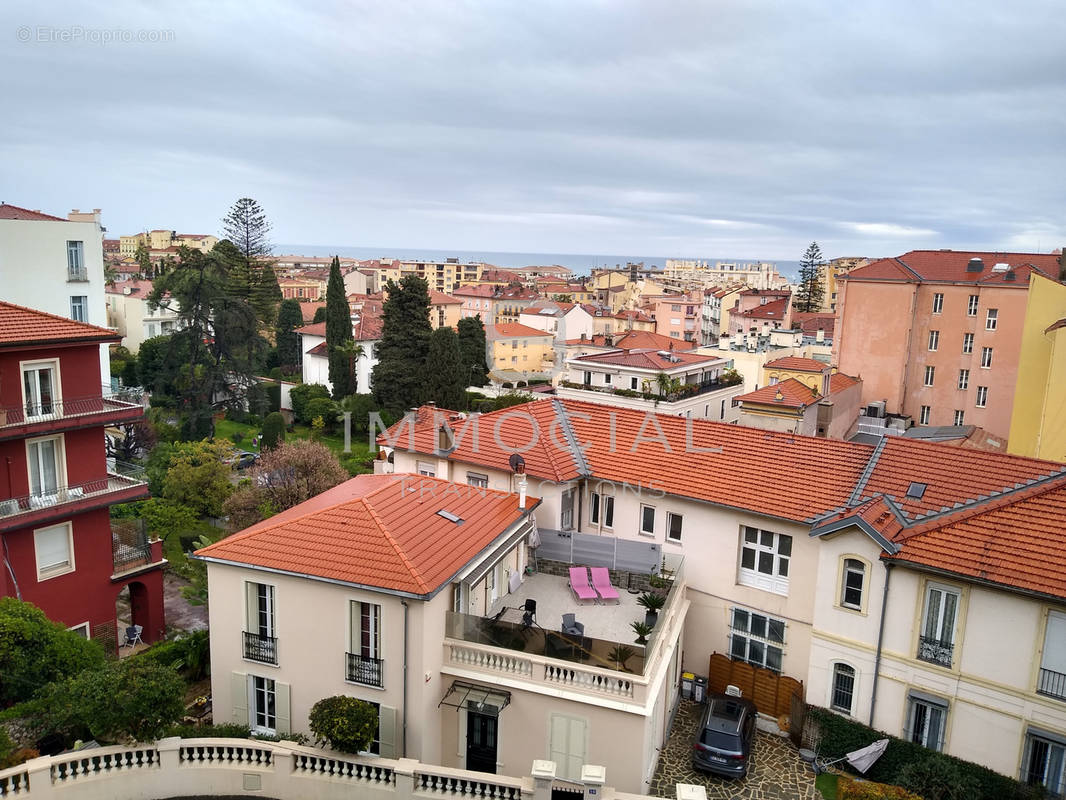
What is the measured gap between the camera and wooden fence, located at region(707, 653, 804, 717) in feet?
58.6

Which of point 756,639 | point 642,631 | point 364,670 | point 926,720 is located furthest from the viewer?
point 756,639

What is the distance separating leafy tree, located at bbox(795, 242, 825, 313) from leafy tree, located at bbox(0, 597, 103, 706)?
106551 mm

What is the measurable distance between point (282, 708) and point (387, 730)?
2300mm

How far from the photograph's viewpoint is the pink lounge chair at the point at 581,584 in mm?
18203

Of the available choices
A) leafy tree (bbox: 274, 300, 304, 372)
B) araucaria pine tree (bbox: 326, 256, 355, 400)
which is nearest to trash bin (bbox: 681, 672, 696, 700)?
araucaria pine tree (bbox: 326, 256, 355, 400)

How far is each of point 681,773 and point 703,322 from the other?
9236 cm

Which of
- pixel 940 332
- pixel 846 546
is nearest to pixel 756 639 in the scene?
pixel 846 546

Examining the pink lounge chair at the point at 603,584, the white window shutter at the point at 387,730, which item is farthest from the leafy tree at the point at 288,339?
the white window shutter at the point at 387,730

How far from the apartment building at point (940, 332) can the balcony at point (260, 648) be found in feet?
153

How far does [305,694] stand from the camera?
14633 mm

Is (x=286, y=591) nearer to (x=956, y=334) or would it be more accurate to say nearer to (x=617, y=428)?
(x=617, y=428)

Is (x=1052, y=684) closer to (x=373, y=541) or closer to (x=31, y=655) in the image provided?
(x=373, y=541)

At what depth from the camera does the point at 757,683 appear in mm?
18469

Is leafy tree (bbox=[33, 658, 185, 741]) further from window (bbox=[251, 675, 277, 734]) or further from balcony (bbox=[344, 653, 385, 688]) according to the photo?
balcony (bbox=[344, 653, 385, 688])
